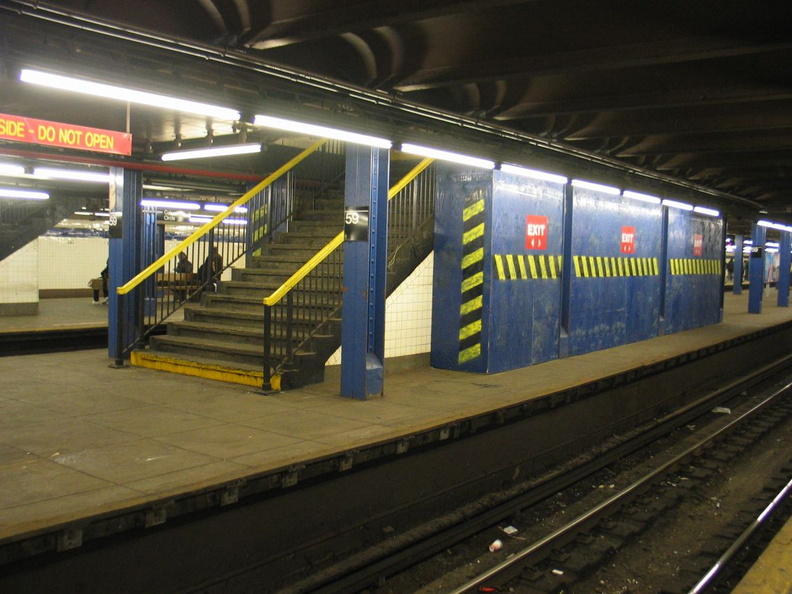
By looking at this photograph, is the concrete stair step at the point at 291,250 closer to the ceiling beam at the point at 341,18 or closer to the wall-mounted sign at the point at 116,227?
the wall-mounted sign at the point at 116,227

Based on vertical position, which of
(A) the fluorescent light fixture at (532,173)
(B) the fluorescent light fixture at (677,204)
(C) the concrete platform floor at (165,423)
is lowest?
(C) the concrete platform floor at (165,423)

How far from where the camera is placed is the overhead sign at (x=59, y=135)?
6160mm

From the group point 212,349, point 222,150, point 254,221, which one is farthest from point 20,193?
point 212,349

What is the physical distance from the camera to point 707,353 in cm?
1246

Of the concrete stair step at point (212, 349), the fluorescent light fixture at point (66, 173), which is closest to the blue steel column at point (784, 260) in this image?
the concrete stair step at point (212, 349)

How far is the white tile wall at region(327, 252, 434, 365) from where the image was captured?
8.57 metres

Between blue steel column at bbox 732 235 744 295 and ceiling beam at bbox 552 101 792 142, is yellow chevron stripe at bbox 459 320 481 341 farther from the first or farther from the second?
blue steel column at bbox 732 235 744 295

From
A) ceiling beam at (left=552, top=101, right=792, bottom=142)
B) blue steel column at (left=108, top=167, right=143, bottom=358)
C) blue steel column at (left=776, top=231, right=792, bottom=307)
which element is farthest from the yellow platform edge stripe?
blue steel column at (left=776, top=231, right=792, bottom=307)

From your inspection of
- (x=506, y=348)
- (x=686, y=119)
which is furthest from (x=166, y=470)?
(x=686, y=119)

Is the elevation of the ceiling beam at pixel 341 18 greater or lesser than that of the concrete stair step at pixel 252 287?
greater

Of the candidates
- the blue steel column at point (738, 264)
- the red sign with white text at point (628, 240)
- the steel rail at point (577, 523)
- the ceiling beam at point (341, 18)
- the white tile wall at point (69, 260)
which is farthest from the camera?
the blue steel column at point (738, 264)

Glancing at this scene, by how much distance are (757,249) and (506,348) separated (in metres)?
14.8

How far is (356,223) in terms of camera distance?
276 inches

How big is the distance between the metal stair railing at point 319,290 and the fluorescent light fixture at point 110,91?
2447 mm
